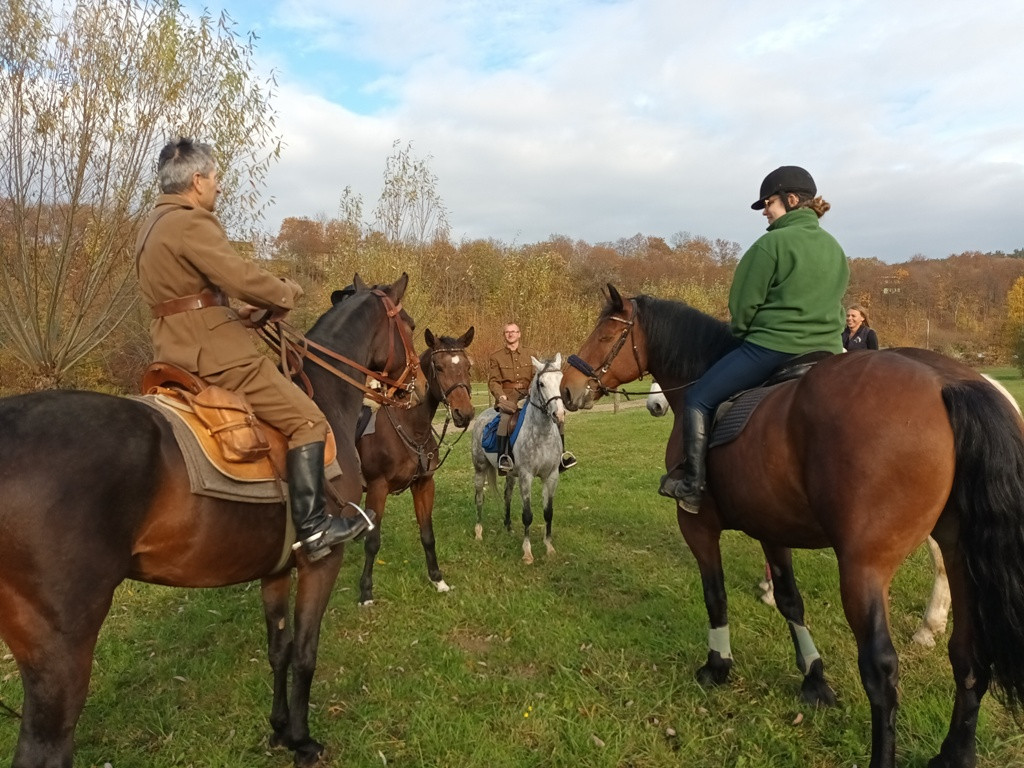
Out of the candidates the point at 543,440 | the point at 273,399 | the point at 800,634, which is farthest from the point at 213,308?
the point at 543,440

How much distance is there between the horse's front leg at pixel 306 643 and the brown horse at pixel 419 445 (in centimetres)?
230

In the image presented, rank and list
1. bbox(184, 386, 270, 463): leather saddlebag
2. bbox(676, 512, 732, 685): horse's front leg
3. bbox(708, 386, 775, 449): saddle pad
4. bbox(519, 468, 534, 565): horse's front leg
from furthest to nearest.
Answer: bbox(519, 468, 534, 565): horse's front leg
bbox(676, 512, 732, 685): horse's front leg
bbox(708, 386, 775, 449): saddle pad
bbox(184, 386, 270, 463): leather saddlebag

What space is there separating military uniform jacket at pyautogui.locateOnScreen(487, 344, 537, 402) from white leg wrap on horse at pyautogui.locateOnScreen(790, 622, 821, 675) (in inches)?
223

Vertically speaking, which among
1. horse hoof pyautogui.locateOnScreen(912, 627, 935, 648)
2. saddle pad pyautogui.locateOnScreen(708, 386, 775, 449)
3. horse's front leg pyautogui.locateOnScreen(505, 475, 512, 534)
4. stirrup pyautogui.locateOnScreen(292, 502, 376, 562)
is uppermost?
saddle pad pyautogui.locateOnScreen(708, 386, 775, 449)

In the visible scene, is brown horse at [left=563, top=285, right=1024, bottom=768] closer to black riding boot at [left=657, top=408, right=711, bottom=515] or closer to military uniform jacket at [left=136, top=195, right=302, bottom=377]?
black riding boot at [left=657, top=408, right=711, bottom=515]

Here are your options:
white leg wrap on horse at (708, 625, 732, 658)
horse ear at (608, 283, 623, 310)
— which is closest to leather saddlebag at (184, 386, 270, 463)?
horse ear at (608, 283, 623, 310)

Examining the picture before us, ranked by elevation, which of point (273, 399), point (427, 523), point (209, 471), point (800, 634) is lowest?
point (427, 523)

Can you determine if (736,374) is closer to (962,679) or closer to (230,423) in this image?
(962,679)

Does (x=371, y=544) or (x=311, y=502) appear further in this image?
(x=371, y=544)

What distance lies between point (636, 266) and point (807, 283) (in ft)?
216

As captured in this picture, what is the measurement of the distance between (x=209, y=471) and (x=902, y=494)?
Result: 125 inches

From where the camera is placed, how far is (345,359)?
3795 millimetres

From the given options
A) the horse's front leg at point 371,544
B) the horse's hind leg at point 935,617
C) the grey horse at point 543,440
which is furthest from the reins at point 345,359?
the horse's hind leg at point 935,617

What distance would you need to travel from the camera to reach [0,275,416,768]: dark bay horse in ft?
7.30
